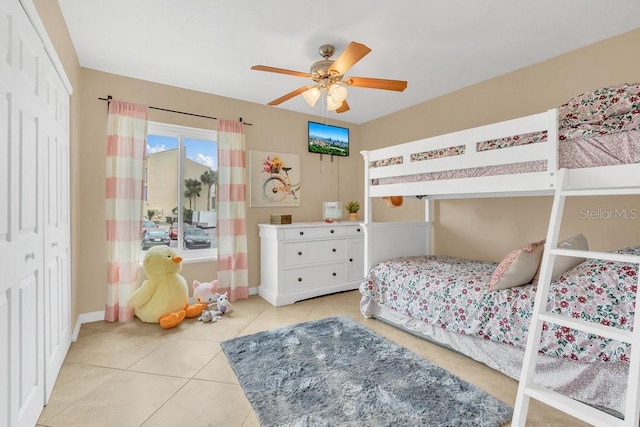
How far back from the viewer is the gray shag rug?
161 cm

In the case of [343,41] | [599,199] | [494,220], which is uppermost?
[343,41]

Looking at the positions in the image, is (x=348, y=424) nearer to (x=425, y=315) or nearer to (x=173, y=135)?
(x=425, y=315)

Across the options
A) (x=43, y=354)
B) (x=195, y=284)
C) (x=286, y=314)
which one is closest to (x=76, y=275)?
(x=195, y=284)

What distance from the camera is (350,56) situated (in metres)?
1.99

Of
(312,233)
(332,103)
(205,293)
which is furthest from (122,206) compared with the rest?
(332,103)

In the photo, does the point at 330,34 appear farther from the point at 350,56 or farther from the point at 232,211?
the point at 232,211

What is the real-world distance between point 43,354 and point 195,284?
1.71 meters

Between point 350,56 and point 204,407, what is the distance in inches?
90.7

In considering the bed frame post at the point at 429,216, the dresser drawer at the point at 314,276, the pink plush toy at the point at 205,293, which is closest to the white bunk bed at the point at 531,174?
the bed frame post at the point at 429,216

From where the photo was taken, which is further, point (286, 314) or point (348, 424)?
point (286, 314)

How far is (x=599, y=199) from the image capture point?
2496 millimetres

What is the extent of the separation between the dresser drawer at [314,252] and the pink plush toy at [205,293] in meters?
0.83

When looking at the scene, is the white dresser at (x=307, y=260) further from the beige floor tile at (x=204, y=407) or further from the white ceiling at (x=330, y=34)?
the white ceiling at (x=330, y=34)

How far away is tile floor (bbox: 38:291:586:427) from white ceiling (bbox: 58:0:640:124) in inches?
97.4
